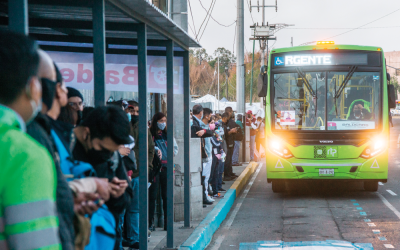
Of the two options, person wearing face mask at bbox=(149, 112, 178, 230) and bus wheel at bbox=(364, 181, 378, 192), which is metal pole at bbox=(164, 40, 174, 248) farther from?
bus wheel at bbox=(364, 181, 378, 192)

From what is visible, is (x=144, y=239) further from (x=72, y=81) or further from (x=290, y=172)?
(x=290, y=172)

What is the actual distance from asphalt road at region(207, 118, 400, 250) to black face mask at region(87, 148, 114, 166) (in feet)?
14.6

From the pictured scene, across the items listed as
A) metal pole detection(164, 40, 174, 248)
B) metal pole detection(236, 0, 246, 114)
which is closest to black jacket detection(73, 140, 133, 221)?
metal pole detection(164, 40, 174, 248)

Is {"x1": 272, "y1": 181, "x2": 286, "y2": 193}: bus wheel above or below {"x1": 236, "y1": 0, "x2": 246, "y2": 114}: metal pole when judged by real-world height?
below

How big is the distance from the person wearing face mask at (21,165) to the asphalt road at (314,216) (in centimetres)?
557

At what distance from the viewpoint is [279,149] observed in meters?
10.8

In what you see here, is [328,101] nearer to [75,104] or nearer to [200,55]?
[75,104]

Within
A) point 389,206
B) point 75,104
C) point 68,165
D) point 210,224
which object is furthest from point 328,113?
point 68,165

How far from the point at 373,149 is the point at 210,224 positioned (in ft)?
15.9

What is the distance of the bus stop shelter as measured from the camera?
11.4 feet

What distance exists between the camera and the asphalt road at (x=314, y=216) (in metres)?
7.04

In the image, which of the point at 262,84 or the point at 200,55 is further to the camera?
the point at 200,55

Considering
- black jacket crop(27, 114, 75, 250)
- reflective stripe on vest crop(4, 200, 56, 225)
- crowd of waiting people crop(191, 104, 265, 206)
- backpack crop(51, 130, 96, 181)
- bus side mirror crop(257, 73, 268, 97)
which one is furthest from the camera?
bus side mirror crop(257, 73, 268, 97)

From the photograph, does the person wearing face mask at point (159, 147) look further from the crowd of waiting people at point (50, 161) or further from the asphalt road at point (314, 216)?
the crowd of waiting people at point (50, 161)
